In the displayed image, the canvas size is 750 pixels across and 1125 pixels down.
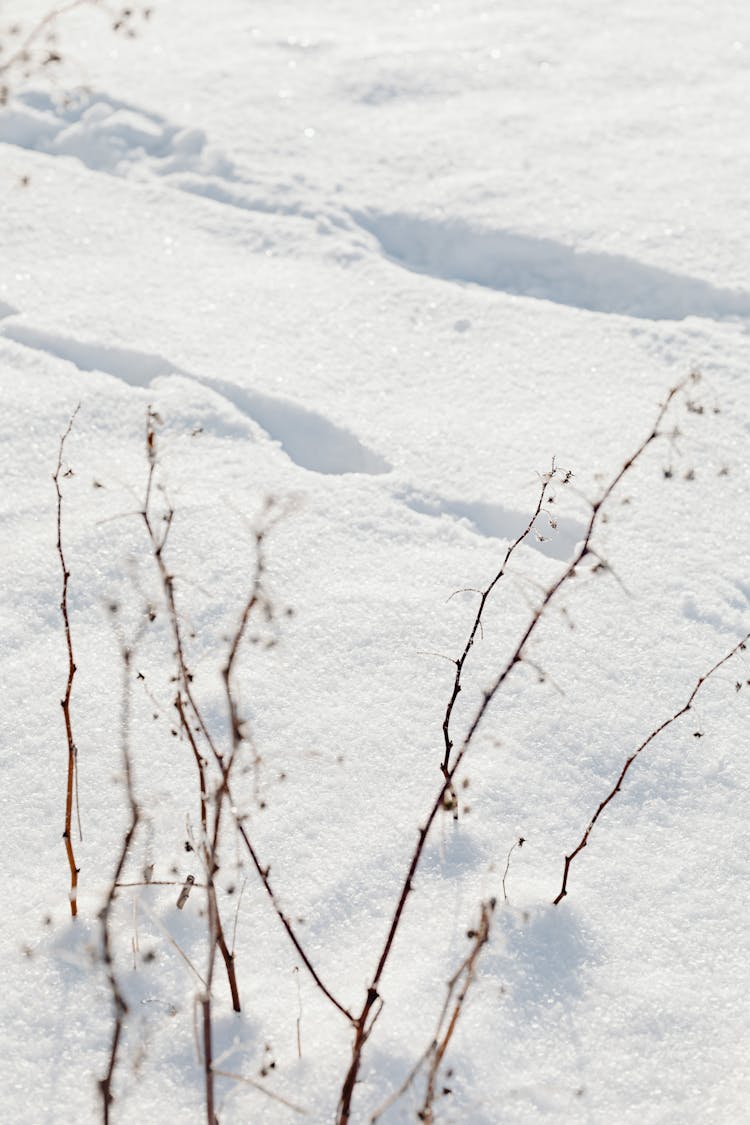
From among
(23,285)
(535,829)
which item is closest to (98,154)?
(23,285)

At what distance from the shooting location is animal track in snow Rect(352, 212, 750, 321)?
396 centimetres

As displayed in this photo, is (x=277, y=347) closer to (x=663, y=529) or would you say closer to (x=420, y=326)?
(x=420, y=326)

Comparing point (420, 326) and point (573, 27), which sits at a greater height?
point (573, 27)

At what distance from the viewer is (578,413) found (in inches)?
135

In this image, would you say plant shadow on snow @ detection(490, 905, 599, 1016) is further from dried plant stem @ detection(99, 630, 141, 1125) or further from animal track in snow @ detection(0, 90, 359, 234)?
animal track in snow @ detection(0, 90, 359, 234)

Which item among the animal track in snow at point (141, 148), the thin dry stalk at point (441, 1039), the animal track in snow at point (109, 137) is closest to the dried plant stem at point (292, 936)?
the thin dry stalk at point (441, 1039)

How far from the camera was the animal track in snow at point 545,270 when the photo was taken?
3959 millimetres

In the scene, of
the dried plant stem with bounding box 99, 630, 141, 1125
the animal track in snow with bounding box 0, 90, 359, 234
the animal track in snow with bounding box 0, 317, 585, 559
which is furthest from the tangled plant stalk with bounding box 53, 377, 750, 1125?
the animal track in snow with bounding box 0, 90, 359, 234

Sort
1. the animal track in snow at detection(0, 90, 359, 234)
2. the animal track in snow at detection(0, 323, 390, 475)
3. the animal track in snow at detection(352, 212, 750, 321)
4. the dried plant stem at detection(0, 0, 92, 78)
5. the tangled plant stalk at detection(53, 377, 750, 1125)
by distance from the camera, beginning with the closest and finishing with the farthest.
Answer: the tangled plant stalk at detection(53, 377, 750, 1125) < the dried plant stem at detection(0, 0, 92, 78) < the animal track in snow at detection(0, 323, 390, 475) < the animal track in snow at detection(352, 212, 750, 321) < the animal track in snow at detection(0, 90, 359, 234)

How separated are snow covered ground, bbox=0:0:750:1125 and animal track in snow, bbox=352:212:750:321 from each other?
0.05 feet

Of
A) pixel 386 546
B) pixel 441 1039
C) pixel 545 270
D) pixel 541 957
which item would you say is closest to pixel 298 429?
pixel 386 546

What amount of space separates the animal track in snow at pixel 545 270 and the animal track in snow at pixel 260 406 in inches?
43.7

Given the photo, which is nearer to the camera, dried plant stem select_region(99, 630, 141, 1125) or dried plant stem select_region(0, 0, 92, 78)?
dried plant stem select_region(99, 630, 141, 1125)

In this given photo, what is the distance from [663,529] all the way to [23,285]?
2.26m
